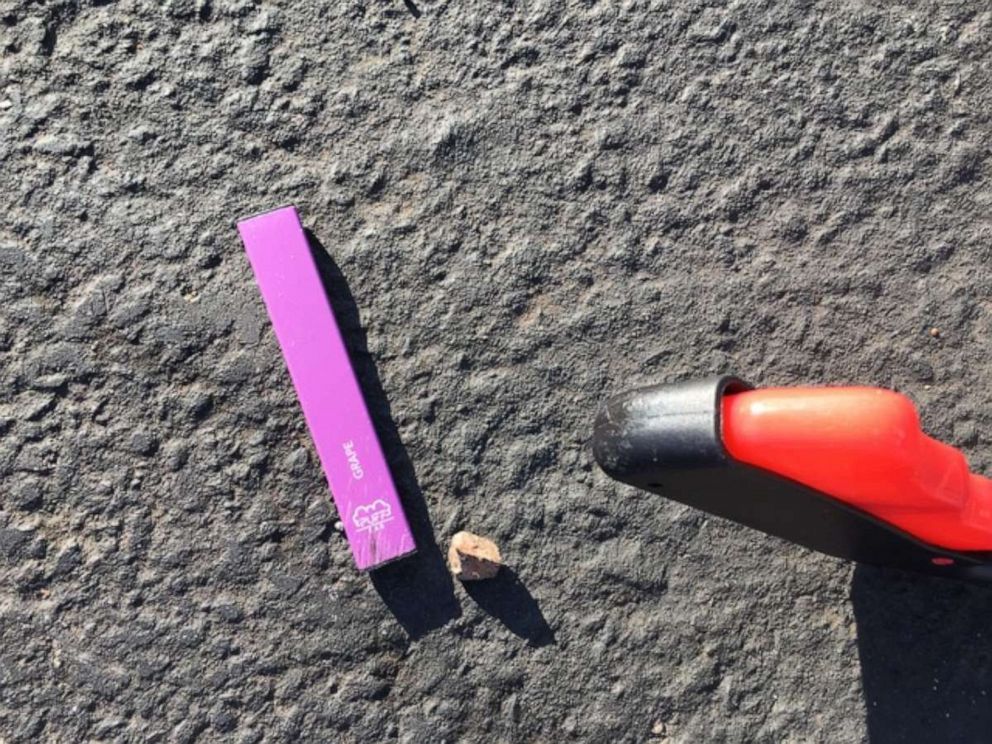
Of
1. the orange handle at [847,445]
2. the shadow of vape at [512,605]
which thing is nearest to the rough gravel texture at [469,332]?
the shadow of vape at [512,605]

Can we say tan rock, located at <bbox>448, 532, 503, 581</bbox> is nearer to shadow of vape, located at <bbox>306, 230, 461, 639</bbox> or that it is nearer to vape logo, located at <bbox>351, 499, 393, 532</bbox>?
shadow of vape, located at <bbox>306, 230, 461, 639</bbox>

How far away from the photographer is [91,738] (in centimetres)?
181

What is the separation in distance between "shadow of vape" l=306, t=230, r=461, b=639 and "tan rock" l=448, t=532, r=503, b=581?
3cm

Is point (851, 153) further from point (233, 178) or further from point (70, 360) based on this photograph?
point (70, 360)

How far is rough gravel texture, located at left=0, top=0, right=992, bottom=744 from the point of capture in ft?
5.90

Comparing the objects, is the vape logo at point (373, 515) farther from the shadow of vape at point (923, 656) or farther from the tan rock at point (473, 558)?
the shadow of vape at point (923, 656)

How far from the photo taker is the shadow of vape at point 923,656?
1736mm

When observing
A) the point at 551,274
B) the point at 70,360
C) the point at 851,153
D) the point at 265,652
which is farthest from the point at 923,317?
the point at 70,360

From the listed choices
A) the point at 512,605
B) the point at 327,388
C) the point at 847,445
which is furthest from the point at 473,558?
the point at 847,445

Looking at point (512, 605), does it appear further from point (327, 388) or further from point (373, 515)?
point (327, 388)

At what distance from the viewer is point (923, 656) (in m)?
1.75

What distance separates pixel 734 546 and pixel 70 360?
1356 millimetres

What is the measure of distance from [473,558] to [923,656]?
862 millimetres

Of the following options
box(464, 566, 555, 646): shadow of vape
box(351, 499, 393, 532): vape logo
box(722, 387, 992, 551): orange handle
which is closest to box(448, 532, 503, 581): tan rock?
box(464, 566, 555, 646): shadow of vape
